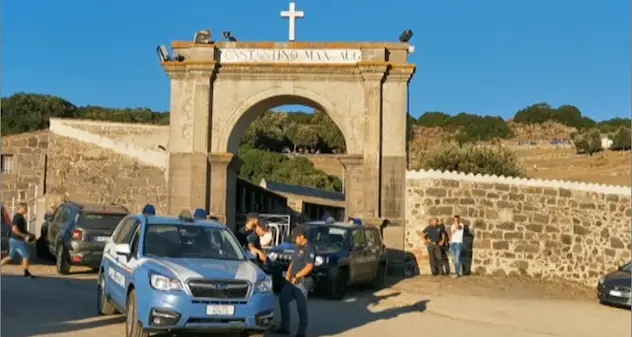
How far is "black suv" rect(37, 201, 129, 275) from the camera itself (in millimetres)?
18125

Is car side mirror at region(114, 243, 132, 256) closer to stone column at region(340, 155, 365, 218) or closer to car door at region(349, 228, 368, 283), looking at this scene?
car door at region(349, 228, 368, 283)

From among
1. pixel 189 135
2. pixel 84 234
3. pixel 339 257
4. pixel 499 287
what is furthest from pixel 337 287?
pixel 189 135

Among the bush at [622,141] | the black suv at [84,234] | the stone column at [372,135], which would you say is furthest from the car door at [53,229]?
the bush at [622,141]

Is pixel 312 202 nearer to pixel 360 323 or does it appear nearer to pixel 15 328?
pixel 360 323

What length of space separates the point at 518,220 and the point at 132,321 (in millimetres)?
15069

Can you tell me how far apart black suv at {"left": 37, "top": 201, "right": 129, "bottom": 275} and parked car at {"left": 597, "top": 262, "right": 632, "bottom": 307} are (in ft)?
37.2

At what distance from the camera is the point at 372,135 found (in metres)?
22.4

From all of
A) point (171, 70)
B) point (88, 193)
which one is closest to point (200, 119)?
point (171, 70)

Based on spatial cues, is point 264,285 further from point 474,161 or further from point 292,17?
point 474,161

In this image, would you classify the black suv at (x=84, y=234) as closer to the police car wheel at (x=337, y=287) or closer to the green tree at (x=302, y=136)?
the police car wheel at (x=337, y=287)

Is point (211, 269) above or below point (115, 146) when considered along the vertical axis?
below

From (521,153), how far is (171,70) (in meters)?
67.9

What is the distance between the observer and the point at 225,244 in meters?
11.0

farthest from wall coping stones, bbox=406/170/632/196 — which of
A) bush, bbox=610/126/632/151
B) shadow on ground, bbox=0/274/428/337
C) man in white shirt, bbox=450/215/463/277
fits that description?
bush, bbox=610/126/632/151
